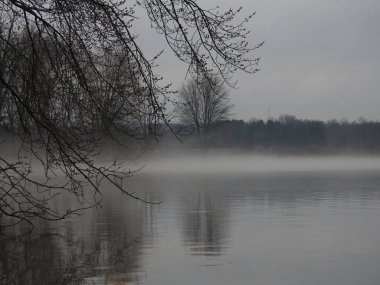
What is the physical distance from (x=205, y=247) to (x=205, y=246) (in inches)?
4.9

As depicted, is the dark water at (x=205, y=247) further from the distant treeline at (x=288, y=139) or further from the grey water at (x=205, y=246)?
the distant treeline at (x=288, y=139)

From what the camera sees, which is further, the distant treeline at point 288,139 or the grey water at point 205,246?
the distant treeline at point 288,139

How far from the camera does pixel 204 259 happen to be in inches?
428

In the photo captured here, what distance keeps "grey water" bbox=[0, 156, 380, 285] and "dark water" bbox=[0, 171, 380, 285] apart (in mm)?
17

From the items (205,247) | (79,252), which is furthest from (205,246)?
(79,252)

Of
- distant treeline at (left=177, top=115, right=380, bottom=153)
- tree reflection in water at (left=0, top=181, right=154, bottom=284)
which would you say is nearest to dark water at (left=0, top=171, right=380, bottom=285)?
tree reflection in water at (left=0, top=181, right=154, bottom=284)

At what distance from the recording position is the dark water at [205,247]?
9547 mm

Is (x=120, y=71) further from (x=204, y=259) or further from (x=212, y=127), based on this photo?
(x=212, y=127)

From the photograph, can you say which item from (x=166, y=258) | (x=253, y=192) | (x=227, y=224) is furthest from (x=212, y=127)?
(x=166, y=258)

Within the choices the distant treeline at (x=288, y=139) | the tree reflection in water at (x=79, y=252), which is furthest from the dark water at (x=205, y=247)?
the distant treeline at (x=288, y=139)

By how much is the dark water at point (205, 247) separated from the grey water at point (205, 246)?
2 cm

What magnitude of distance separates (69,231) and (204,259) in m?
5.04

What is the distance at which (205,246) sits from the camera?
40.2 ft

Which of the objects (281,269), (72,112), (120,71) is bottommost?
(281,269)
